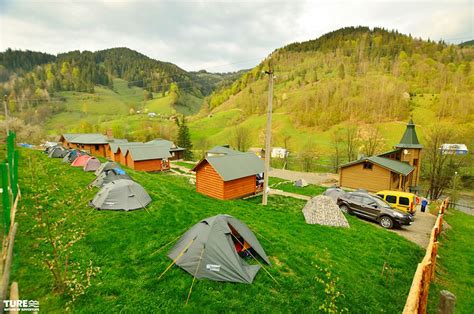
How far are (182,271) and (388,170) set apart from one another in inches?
1028

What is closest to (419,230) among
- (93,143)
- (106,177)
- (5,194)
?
(5,194)

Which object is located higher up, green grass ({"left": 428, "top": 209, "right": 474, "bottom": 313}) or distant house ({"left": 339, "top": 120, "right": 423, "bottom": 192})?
distant house ({"left": 339, "top": 120, "right": 423, "bottom": 192})

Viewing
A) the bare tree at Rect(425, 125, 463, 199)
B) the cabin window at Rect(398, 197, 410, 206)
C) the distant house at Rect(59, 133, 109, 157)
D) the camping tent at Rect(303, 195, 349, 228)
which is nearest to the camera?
the camping tent at Rect(303, 195, 349, 228)

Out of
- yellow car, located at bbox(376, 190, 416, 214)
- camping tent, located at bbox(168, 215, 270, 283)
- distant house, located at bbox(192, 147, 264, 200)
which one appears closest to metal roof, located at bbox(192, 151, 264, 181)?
distant house, located at bbox(192, 147, 264, 200)

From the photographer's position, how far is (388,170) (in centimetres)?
2556

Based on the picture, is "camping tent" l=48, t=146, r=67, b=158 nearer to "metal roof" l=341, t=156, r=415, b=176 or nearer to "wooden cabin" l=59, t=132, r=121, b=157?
"wooden cabin" l=59, t=132, r=121, b=157

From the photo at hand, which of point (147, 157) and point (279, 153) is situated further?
point (279, 153)

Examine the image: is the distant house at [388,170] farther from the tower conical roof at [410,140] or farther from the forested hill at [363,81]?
the forested hill at [363,81]

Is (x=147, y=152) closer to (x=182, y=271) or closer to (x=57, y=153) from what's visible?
(x=57, y=153)

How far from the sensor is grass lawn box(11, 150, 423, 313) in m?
6.26

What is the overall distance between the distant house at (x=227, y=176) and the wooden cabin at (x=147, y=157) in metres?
13.9

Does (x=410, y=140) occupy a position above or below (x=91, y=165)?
above

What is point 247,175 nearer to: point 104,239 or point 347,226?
point 347,226

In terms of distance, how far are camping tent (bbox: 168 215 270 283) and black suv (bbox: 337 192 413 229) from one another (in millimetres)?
10807
